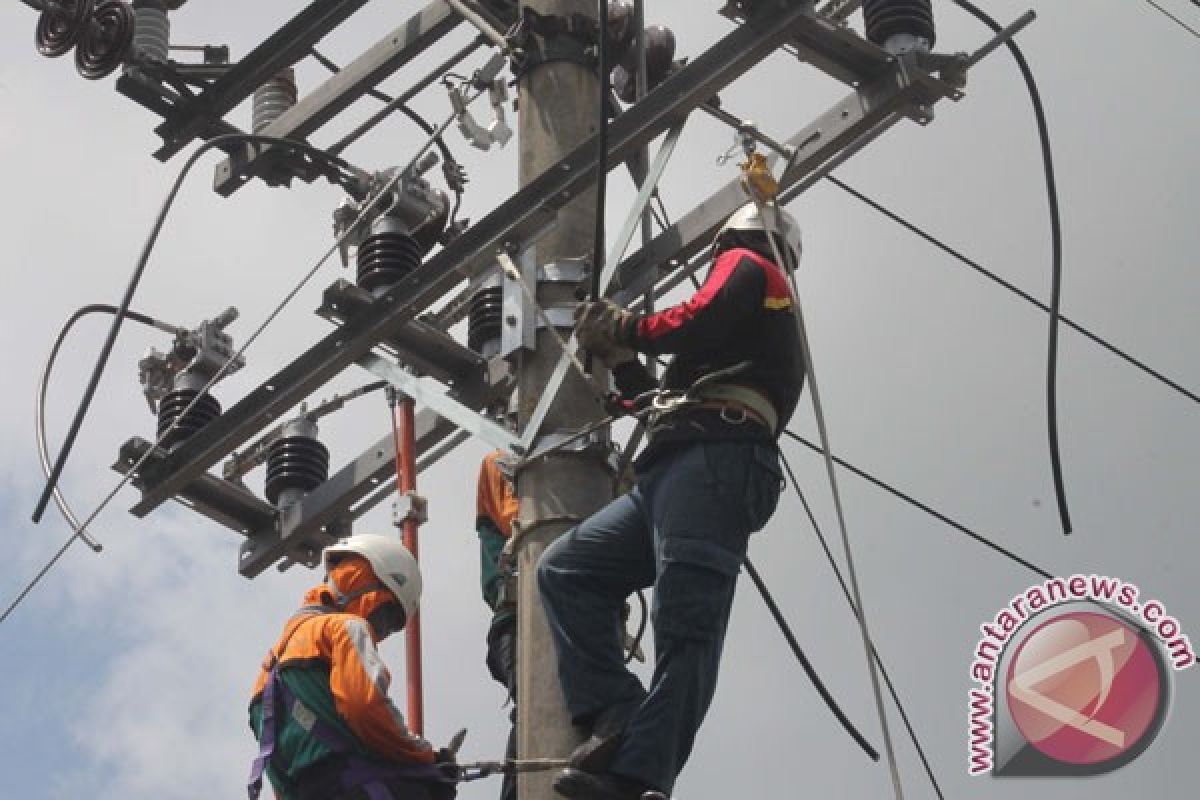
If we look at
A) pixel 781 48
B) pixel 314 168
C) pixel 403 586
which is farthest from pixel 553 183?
pixel 314 168

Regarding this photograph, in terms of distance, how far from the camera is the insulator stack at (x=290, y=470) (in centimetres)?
1105

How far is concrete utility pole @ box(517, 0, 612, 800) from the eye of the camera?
26.1 feet

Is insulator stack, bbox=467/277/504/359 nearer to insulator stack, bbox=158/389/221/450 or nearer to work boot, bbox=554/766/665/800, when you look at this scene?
insulator stack, bbox=158/389/221/450

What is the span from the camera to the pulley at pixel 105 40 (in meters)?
11.3

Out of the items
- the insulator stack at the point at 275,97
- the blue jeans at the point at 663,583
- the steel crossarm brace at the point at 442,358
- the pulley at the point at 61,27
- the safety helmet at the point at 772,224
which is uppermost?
the pulley at the point at 61,27

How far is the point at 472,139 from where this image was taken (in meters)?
10.3

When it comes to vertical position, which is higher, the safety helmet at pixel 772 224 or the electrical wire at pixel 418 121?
the electrical wire at pixel 418 121

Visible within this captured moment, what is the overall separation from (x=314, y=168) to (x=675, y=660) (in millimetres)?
4207

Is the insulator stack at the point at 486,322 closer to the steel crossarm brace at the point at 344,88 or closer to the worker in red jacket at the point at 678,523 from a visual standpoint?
the steel crossarm brace at the point at 344,88

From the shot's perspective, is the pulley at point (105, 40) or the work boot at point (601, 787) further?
the pulley at point (105, 40)

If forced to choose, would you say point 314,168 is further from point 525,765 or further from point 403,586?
point 525,765

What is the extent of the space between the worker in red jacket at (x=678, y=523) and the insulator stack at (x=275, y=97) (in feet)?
12.1

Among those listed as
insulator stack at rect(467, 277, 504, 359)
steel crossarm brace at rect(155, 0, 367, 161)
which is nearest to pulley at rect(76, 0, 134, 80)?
steel crossarm brace at rect(155, 0, 367, 161)

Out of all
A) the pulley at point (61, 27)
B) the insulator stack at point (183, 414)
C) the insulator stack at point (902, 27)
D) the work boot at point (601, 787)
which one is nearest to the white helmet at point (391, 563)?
the insulator stack at point (183, 414)
